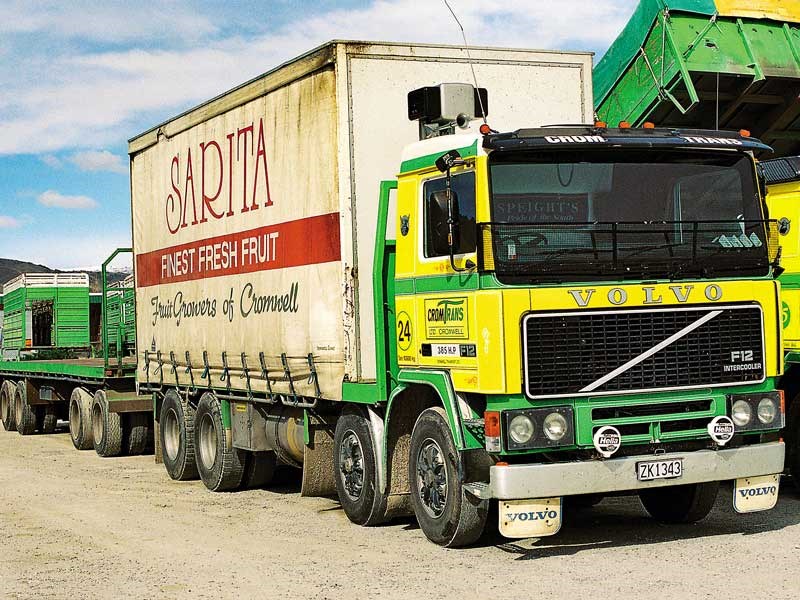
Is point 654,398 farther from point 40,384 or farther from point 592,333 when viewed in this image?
point 40,384

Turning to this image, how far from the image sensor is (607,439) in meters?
8.14

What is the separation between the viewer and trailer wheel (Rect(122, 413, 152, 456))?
1766 centimetres

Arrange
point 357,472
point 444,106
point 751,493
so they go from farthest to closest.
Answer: point 357,472 → point 444,106 → point 751,493

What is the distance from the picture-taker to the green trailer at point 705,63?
14734 millimetres

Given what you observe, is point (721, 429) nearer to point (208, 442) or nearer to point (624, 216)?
point (624, 216)

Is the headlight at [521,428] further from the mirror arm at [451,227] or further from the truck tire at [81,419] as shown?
the truck tire at [81,419]

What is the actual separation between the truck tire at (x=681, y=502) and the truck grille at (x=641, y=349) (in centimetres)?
128

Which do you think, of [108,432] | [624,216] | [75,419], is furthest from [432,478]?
[75,419]

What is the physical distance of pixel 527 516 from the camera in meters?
8.10

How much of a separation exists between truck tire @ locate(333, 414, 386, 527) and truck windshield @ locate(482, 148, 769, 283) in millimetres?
2533

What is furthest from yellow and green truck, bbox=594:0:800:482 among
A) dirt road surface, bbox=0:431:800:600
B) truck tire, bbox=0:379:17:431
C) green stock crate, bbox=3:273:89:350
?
green stock crate, bbox=3:273:89:350

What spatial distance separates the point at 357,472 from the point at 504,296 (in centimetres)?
283

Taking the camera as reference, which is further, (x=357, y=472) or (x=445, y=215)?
(x=357, y=472)

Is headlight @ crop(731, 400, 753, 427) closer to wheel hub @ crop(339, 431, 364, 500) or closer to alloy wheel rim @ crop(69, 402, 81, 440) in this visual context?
wheel hub @ crop(339, 431, 364, 500)
